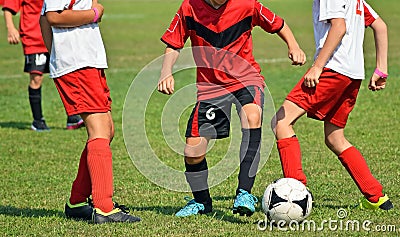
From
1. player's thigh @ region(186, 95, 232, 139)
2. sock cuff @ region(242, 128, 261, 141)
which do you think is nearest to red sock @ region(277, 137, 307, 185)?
sock cuff @ region(242, 128, 261, 141)

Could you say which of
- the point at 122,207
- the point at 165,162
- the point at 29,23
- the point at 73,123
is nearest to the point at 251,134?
the point at 122,207

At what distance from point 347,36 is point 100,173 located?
200 centimetres

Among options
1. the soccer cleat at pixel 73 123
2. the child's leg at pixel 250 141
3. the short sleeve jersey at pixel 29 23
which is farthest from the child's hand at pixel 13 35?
the child's leg at pixel 250 141

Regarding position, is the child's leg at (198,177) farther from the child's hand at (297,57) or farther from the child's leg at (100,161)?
the child's hand at (297,57)

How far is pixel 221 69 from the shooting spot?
6.13 metres

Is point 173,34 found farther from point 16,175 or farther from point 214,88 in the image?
point 16,175

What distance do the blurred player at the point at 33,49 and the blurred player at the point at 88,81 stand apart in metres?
5.27

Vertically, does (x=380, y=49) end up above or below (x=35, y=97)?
above

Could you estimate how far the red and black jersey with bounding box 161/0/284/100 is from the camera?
20.0 feet

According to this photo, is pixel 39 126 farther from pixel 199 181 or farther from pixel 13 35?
pixel 199 181

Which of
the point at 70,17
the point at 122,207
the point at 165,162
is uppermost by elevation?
the point at 70,17

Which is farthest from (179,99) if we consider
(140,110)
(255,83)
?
(255,83)

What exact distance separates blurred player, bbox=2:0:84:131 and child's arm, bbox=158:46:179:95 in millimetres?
5122

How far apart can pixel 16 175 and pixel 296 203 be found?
3.45 m
